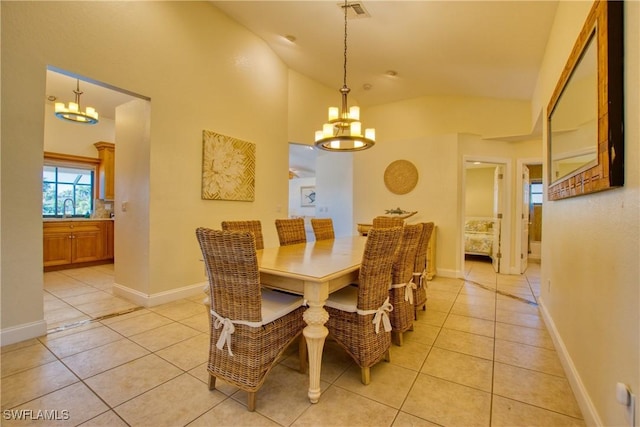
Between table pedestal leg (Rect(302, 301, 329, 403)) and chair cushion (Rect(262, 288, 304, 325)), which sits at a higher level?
chair cushion (Rect(262, 288, 304, 325))

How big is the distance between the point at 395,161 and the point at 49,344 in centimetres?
496

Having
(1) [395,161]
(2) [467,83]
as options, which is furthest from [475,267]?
(2) [467,83]

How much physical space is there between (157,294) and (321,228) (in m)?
1.97

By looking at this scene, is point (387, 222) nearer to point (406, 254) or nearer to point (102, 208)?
point (406, 254)

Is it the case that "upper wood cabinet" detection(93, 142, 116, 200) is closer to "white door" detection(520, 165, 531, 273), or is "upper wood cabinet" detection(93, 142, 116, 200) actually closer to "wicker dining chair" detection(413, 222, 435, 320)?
"wicker dining chair" detection(413, 222, 435, 320)

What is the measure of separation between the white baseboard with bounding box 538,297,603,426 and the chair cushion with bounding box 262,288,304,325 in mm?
1566

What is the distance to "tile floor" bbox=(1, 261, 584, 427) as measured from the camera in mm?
1522

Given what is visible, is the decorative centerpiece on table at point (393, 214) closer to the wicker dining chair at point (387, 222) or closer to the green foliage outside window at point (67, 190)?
the wicker dining chair at point (387, 222)

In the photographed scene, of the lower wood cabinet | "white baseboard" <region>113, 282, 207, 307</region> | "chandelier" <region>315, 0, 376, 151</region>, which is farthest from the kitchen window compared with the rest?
"chandelier" <region>315, 0, 376, 151</region>

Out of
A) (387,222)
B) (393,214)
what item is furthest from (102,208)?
(393,214)

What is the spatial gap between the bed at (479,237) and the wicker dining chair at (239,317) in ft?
17.6

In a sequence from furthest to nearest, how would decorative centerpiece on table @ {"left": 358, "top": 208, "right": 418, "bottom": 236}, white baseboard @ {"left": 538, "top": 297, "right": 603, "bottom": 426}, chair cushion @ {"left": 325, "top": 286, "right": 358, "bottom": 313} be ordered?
decorative centerpiece on table @ {"left": 358, "top": 208, "right": 418, "bottom": 236}, chair cushion @ {"left": 325, "top": 286, "right": 358, "bottom": 313}, white baseboard @ {"left": 538, "top": 297, "right": 603, "bottom": 426}

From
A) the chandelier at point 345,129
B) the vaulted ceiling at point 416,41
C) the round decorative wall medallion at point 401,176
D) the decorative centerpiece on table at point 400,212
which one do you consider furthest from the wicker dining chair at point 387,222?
the vaulted ceiling at point 416,41

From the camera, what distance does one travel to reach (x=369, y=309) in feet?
5.92
